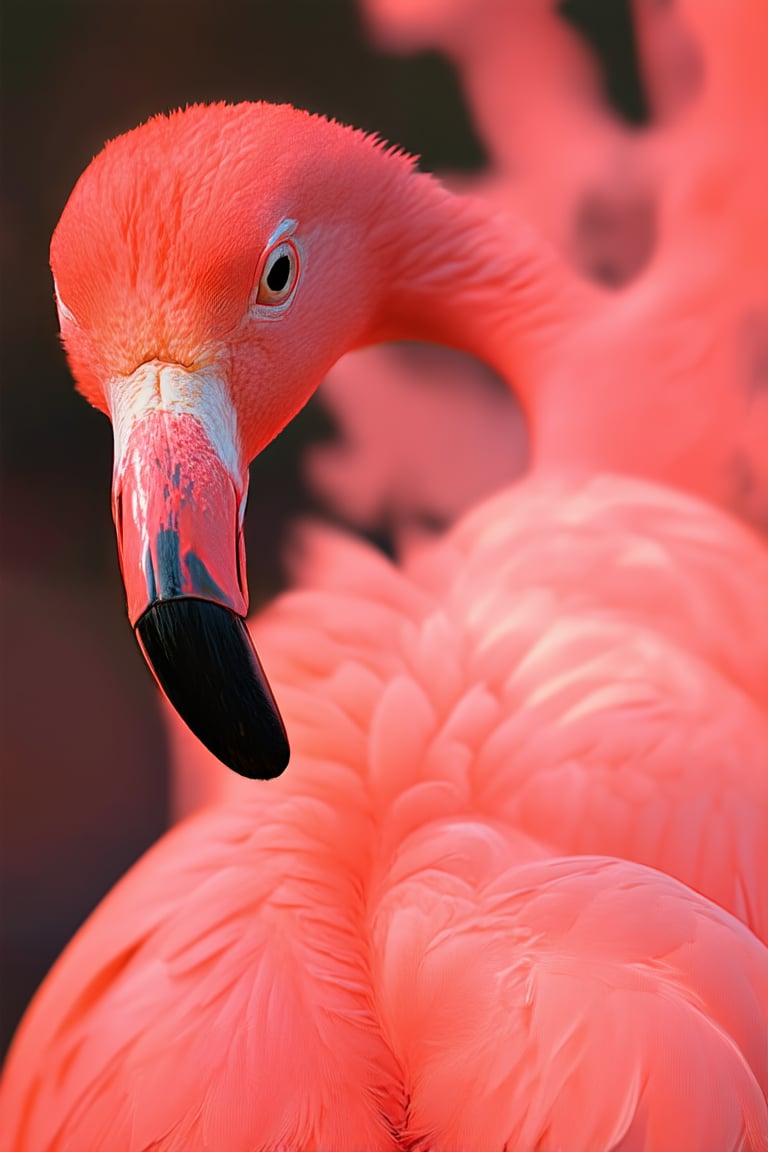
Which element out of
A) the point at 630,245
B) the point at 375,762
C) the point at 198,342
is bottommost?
the point at 375,762

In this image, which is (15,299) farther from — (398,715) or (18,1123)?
(18,1123)

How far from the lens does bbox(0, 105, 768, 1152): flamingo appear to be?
1.68ft

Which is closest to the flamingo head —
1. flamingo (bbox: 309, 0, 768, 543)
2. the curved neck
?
the curved neck

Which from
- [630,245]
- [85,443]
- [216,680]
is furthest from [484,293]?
[216,680]

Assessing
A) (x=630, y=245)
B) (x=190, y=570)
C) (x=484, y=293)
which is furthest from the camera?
(x=630, y=245)

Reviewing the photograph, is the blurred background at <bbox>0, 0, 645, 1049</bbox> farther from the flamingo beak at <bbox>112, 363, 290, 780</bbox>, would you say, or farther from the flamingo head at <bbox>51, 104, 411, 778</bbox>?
the flamingo beak at <bbox>112, 363, 290, 780</bbox>

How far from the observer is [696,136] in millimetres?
964

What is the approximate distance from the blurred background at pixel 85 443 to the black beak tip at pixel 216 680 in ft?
1.14

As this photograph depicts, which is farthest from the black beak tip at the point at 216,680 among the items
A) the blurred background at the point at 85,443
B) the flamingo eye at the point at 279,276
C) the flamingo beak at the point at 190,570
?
the blurred background at the point at 85,443

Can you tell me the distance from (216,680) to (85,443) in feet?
1.70

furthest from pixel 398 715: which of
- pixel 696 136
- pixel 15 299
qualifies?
pixel 696 136

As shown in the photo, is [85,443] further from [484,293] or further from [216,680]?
[216,680]

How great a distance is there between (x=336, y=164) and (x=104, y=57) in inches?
10.9

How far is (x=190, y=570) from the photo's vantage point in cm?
49
